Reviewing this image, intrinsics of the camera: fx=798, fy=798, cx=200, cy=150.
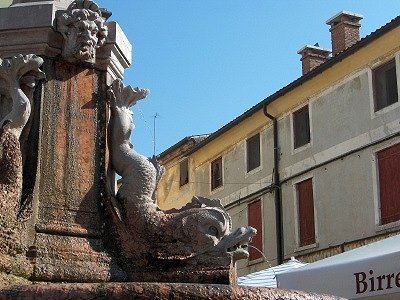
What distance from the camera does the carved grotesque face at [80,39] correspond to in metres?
4.56

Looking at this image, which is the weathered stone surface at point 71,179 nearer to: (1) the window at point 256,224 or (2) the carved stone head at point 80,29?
(2) the carved stone head at point 80,29

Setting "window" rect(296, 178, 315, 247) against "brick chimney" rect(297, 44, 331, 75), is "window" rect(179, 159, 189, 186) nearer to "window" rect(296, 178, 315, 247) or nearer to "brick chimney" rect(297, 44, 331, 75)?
"brick chimney" rect(297, 44, 331, 75)

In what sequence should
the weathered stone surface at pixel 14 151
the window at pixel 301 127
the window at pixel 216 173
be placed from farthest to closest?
the window at pixel 216 173 < the window at pixel 301 127 < the weathered stone surface at pixel 14 151

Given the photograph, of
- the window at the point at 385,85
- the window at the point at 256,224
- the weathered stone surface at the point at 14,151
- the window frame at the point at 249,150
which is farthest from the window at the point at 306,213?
the weathered stone surface at the point at 14,151

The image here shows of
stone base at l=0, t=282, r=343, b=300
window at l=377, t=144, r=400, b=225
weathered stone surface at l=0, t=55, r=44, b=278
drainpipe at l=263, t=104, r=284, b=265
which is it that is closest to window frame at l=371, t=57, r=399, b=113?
window at l=377, t=144, r=400, b=225

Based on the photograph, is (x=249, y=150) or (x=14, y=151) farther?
(x=249, y=150)

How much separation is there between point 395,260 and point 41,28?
394 centimetres

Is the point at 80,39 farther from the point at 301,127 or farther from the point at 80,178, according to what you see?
the point at 301,127

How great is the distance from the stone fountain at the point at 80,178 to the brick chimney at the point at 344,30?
60.8ft

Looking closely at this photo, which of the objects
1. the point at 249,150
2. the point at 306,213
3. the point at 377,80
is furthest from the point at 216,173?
the point at 377,80

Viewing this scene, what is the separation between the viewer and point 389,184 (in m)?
18.0

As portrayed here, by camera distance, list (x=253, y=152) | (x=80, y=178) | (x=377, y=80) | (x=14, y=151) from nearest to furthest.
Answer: (x=14, y=151), (x=80, y=178), (x=377, y=80), (x=253, y=152)

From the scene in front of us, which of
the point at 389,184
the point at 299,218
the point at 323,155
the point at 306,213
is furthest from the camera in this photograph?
Result: the point at 299,218

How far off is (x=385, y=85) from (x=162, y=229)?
15071mm
